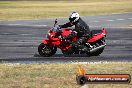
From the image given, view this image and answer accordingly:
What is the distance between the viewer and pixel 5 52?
19609mm

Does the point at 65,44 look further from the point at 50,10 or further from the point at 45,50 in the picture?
the point at 50,10

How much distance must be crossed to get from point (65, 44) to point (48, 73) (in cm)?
496

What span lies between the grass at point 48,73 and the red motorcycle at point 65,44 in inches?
93.1

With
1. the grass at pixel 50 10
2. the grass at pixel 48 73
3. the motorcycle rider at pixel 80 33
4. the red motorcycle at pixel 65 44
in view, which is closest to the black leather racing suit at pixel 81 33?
the motorcycle rider at pixel 80 33

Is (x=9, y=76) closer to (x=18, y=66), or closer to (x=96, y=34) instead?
(x=18, y=66)

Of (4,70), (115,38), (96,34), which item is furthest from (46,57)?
(115,38)

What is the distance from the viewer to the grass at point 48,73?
39.2 feet

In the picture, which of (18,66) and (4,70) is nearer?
(4,70)

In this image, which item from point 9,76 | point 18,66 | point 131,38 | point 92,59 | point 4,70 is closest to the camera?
point 9,76

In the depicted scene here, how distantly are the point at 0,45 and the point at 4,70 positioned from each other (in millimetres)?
7965

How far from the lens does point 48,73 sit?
45.2ft

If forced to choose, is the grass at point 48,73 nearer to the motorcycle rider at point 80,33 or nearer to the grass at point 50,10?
the motorcycle rider at point 80,33

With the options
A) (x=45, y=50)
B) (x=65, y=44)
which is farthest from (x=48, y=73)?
(x=65, y=44)

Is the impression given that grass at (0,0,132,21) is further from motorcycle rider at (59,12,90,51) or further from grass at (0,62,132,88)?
grass at (0,62,132,88)
